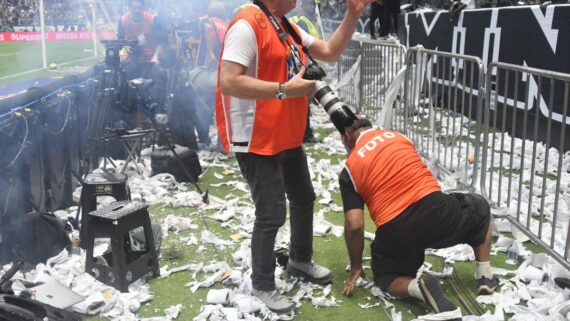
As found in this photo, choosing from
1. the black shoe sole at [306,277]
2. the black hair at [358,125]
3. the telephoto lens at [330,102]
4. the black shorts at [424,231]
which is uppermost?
the telephoto lens at [330,102]

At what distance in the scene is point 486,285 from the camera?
3670 mm

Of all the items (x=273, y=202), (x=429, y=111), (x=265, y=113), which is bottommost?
(x=273, y=202)

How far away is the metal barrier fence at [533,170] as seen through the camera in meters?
3.94

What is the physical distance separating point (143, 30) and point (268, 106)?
5961 mm

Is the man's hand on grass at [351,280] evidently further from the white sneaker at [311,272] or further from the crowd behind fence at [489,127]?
the crowd behind fence at [489,127]

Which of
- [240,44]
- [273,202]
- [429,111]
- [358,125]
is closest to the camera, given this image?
[240,44]

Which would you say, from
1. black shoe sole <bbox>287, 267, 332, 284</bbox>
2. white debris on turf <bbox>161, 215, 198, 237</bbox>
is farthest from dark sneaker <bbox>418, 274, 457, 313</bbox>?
white debris on turf <bbox>161, 215, 198, 237</bbox>

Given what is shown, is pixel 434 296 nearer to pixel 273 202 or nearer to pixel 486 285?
pixel 486 285

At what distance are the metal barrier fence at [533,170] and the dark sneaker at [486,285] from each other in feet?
1.56

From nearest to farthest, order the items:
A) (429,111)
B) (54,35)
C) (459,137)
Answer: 1. (459,137)
2. (429,111)
3. (54,35)

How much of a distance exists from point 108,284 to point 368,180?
1.93m

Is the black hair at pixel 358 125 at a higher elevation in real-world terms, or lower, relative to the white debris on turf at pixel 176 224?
higher

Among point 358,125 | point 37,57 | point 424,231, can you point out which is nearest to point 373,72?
point 358,125

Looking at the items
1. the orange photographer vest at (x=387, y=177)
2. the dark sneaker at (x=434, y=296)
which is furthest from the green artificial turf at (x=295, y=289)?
the orange photographer vest at (x=387, y=177)
